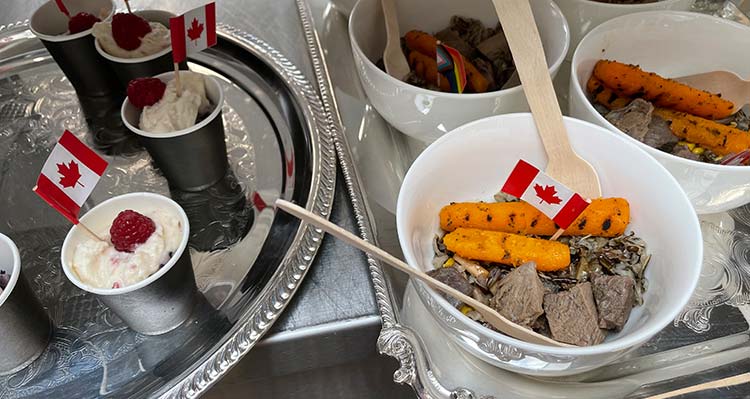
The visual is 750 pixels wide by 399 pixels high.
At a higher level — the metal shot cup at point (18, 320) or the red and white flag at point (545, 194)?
the red and white flag at point (545, 194)

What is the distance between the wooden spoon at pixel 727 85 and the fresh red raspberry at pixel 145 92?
890 mm

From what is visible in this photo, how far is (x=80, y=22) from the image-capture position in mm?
1088

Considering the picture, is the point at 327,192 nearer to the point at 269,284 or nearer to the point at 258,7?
the point at 269,284

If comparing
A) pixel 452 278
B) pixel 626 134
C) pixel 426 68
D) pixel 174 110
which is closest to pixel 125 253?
pixel 174 110

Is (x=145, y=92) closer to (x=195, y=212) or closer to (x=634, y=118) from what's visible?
(x=195, y=212)

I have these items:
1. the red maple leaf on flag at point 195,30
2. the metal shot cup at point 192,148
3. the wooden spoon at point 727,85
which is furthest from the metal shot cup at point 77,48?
the wooden spoon at point 727,85

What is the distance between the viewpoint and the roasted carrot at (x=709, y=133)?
0.82 meters

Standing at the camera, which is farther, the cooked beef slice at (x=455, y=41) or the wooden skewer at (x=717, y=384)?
the cooked beef slice at (x=455, y=41)

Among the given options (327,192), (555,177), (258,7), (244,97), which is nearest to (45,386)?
(327,192)

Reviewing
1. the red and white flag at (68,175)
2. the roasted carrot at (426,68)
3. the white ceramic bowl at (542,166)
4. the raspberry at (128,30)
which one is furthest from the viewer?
the raspberry at (128,30)

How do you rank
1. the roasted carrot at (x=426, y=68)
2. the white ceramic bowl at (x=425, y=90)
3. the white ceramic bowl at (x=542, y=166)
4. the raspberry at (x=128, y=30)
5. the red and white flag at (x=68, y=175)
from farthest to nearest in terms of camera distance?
1. the raspberry at (x=128, y=30)
2. the roasted carrot at (x=426, y=68)
3. the white ceramic bowl at (x=425, y=90)
4. the red and white flag at (x=68, y=175)
5. the white ceramic bowl at (x=542, y=166)

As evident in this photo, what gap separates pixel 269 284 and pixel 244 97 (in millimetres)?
448

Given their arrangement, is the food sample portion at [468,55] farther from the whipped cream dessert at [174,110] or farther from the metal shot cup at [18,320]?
the metal shot cup at [18,320]

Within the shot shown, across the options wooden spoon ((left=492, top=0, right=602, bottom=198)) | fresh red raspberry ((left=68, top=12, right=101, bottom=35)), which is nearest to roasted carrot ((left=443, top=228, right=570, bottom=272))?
wooden spoon ((left=492, top=0, right=602, bottom=198))
